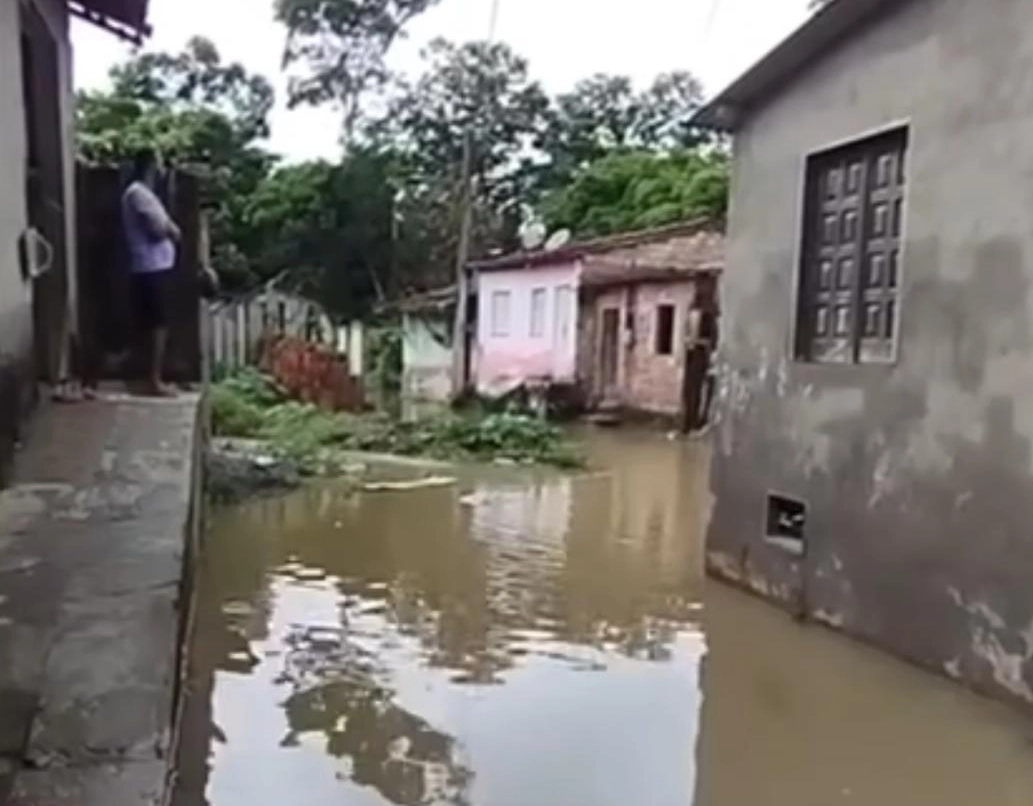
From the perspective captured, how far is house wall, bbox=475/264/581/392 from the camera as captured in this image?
2667 cm

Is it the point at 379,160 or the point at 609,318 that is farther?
the point at 379,160

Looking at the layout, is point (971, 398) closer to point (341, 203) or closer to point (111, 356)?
point (111, 356)

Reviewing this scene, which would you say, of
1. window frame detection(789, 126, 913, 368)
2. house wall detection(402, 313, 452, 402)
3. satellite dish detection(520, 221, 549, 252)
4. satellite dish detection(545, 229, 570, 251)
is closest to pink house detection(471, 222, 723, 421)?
satellite dish detection(545, 229, 570, 251)

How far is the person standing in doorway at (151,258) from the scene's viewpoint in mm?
8891

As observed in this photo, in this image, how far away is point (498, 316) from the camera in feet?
96.2

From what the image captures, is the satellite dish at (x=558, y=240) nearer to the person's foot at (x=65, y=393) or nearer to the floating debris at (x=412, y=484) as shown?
the floating debris at (x=412, y=484)

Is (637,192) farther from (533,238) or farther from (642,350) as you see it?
(642,350)

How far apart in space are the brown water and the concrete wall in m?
12.4

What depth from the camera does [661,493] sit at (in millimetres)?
14500

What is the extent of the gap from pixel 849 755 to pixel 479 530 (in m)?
6.09

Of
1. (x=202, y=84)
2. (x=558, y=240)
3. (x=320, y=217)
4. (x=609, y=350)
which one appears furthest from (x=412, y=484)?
(x=202, y=84)

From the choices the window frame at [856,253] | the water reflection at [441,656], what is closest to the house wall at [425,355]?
the water reflection at [441,656]

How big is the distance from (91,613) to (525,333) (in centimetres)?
2387

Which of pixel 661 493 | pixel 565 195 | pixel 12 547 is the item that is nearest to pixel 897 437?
pixel 12 547
